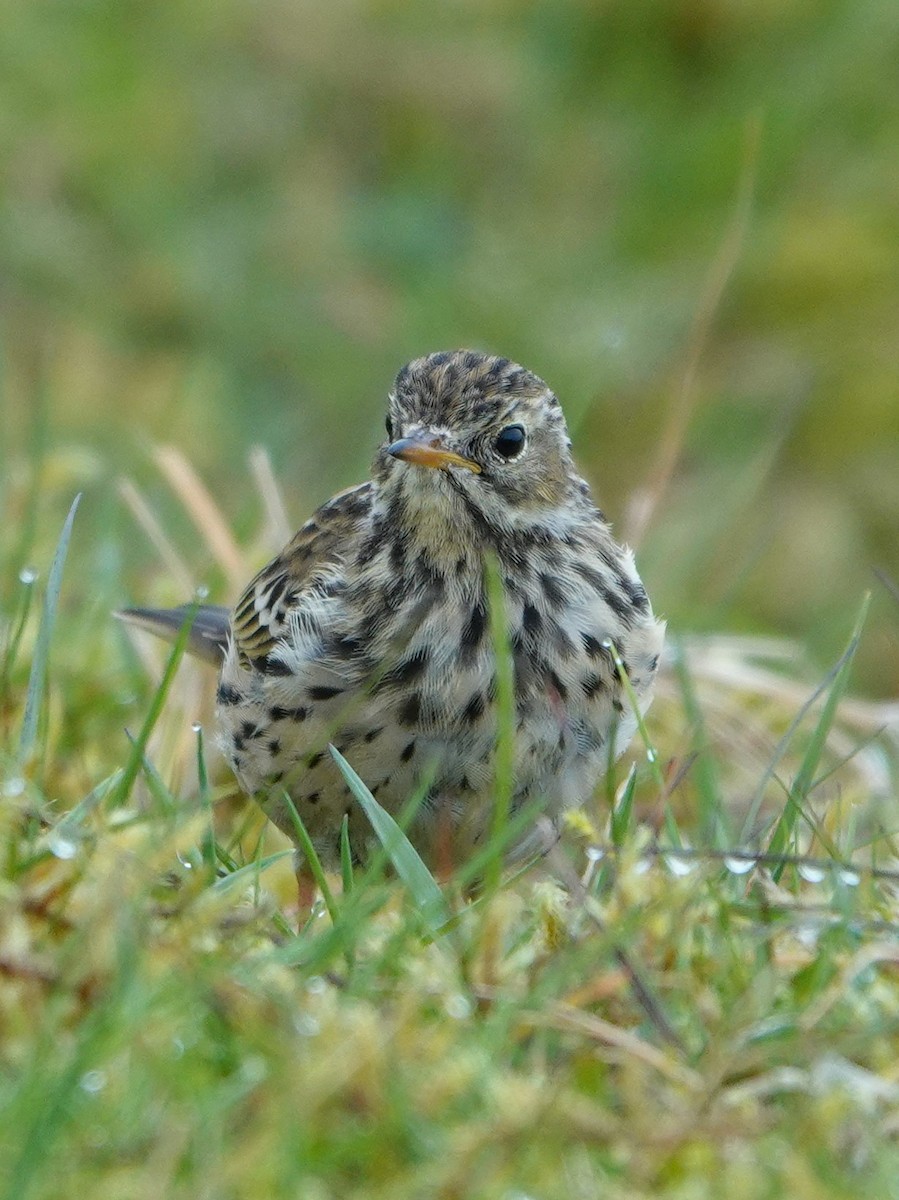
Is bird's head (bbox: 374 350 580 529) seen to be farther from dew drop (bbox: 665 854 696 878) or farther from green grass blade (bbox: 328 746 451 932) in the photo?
dew drop (bbox: 665 854 696 878)

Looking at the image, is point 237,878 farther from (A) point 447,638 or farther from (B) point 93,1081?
(A) point 447,638

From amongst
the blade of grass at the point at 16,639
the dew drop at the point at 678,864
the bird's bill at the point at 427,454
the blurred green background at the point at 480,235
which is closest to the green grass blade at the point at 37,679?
the blade of grass at the point at 16,639

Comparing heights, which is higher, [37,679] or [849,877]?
[37,679]

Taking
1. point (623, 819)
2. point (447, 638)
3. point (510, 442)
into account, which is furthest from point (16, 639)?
point (623, 819)

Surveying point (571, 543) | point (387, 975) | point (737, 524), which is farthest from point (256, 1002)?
point (737, 524)

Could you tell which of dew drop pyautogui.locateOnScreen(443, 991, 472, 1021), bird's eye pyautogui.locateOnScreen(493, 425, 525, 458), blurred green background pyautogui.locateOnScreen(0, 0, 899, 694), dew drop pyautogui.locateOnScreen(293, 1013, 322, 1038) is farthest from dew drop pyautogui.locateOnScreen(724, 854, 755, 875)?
blurred green background pyautogui.locateOnScreen(0, 0, 899, 694)

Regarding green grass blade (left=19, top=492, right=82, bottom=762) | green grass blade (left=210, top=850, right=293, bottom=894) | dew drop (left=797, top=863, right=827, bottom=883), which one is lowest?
dew drop (left=797, top=863, right=827, bottom=883)
